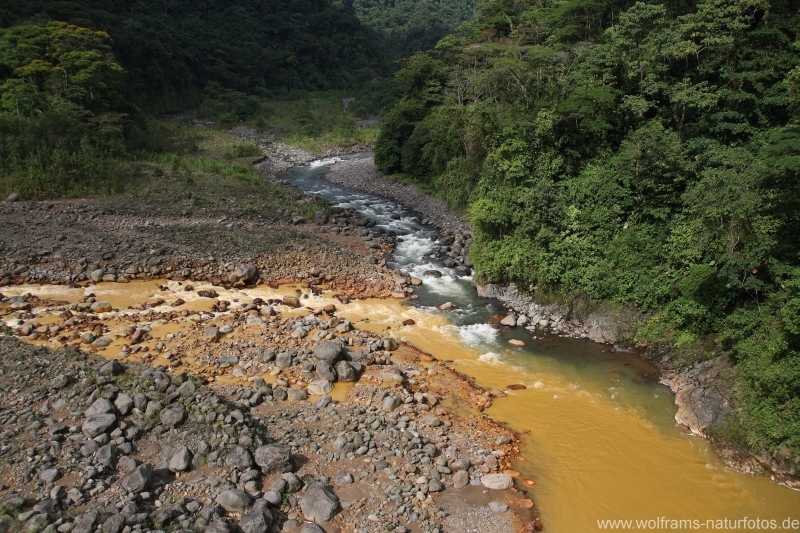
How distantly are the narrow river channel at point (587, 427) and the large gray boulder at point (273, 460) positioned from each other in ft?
19.2

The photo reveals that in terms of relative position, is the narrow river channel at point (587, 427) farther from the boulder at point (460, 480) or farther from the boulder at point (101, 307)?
the boulder at point (101, 307)

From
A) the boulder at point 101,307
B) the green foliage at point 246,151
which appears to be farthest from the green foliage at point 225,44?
the boulder at point 101,307

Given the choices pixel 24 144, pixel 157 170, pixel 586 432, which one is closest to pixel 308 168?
pixel 157 170

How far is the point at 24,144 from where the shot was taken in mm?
31250

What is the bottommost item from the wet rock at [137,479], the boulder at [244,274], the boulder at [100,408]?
the boulder at [244,274]

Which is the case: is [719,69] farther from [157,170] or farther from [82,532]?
[157,170]

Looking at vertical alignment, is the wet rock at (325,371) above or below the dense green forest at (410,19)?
below

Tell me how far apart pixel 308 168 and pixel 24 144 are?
2309cm

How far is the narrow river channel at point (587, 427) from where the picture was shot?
38.3ft

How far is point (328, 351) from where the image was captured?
645 inches

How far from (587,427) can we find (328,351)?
8177mm

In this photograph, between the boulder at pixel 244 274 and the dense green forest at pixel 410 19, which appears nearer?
the boulder at pixel 244 274

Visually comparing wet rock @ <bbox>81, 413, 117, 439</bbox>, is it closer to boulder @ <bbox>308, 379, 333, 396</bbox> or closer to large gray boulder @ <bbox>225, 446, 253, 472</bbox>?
large gray boulder @ <bbox>225, 446, 253, 472</bbox>

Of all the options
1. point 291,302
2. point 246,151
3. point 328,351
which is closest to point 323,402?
point 328,351
